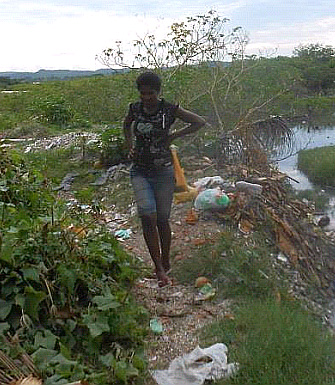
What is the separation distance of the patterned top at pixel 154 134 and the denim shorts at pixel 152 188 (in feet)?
0.15

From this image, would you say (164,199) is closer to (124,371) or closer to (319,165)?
(124,371)

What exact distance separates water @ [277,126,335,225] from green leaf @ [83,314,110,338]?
5.00 metres

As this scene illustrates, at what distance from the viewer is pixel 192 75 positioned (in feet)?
29.3

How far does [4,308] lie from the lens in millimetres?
2824

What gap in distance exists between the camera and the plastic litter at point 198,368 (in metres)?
2.91

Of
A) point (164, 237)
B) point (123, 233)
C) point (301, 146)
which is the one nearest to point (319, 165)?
point (301, 146)

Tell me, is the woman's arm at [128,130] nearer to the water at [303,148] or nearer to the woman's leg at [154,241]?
the woman's leg at [154,241]

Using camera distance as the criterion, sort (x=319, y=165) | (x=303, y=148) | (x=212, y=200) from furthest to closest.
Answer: (x=303, y=148) < (x=319, y=165) < (x=212, y=200)

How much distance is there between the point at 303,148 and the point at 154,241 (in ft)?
31.0

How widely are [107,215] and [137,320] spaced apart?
2.66 m

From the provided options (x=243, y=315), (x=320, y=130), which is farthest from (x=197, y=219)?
(x=320, y=130)

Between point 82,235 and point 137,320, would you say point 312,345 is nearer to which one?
point 137,320

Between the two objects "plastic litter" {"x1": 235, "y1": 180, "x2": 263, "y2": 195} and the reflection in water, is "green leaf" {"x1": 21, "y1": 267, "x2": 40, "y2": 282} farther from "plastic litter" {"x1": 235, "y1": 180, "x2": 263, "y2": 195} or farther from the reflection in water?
the reflection in water

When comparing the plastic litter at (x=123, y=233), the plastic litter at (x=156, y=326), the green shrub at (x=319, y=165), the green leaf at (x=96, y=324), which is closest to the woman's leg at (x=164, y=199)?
the plastic litter at (x=156, y=326)
